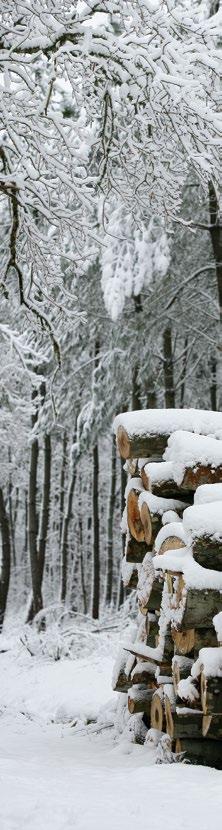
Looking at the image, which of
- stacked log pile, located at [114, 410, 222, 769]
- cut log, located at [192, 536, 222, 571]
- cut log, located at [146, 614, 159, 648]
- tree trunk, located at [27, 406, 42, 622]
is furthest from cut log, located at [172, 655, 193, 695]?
tree trunk, located at [27, 406, 42, 622]

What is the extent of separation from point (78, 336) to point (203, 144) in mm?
11636

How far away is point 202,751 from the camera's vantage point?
15.4 ft

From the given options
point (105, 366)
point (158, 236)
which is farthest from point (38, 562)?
point (158, 236)

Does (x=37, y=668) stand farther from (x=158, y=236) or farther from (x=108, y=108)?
(x=108, y=108)

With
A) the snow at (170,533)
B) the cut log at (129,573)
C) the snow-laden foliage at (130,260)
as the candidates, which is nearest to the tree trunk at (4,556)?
the snow-laden foliage at (130,260)

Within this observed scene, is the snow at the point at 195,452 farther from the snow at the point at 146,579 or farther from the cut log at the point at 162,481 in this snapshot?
the snow at the point at 146,579

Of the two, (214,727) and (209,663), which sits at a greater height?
(209,663)

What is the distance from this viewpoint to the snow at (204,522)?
166 inches

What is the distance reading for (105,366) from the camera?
16078mm

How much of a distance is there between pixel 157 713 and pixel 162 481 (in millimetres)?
1637

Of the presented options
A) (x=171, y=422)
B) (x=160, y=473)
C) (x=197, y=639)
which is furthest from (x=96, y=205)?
(x=197, y=639)

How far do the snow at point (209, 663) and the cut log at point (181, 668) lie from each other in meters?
0.22

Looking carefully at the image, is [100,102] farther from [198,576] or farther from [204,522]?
[198,576]

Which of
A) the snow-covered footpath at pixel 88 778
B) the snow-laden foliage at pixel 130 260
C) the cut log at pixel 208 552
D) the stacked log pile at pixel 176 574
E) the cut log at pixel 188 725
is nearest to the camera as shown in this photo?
the snow-covered footpath at pixel 88 778
